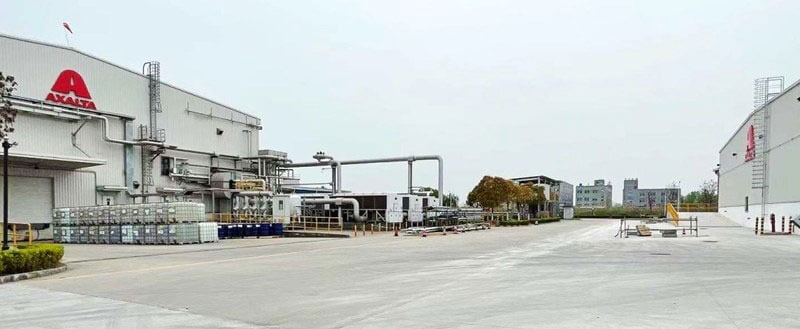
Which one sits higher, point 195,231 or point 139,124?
point 139,124

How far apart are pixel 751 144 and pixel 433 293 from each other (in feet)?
134

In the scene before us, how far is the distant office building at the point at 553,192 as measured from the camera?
286ft

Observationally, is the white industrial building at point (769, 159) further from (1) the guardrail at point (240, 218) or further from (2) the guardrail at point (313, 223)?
(1) the guardrail at point (240, 218)

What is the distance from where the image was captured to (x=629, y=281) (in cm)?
1084

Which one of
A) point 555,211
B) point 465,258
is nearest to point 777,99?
point 465,258

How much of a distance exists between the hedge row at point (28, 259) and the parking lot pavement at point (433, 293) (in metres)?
1.03

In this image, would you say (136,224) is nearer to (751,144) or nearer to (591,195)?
(751,144)

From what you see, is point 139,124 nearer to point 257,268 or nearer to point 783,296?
point 257,268

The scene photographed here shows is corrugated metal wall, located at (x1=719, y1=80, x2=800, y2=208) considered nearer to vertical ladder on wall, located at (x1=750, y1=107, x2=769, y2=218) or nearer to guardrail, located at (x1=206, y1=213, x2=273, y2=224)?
vertical ladder on wall, located at (x1=750, y1=107, x2=769, y2=218)

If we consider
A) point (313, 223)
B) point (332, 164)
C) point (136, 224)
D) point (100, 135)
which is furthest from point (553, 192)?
point (136, 224)

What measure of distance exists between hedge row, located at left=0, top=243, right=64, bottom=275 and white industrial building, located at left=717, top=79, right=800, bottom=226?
3351 cm

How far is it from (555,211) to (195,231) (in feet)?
244

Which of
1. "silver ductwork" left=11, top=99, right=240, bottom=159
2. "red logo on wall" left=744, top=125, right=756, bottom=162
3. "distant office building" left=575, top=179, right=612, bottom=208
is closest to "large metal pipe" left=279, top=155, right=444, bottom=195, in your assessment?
"silver ductwork" left=11, top=99, right=240, bottom=159

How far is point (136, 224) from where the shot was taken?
1088 inches
